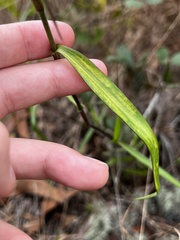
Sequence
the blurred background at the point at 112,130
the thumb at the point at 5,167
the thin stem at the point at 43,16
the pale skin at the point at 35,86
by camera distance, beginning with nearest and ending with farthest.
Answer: the thumb at the point at 5,167, the thin stem at the point at 43,16, the pale skin at the point at 35,86, the blurred background at the point at 112,130

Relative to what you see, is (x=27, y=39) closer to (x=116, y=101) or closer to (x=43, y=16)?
(x=43, y=16)

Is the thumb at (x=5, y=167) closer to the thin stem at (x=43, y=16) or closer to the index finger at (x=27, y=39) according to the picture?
the thin stem at (x=43, y=16)

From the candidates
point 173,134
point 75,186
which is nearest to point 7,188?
point 75,186

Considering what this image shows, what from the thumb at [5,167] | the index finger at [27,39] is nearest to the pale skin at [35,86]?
the index finger at [27,39]

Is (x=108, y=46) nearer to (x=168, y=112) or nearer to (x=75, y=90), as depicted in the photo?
(x=168, y=112)

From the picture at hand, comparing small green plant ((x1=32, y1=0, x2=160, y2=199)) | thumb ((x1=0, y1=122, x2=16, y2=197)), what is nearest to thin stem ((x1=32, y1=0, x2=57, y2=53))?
small green plant ((x1=32, y1=0, x2=160, y2=199))

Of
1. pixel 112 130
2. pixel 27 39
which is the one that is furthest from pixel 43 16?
pixel 112 130
